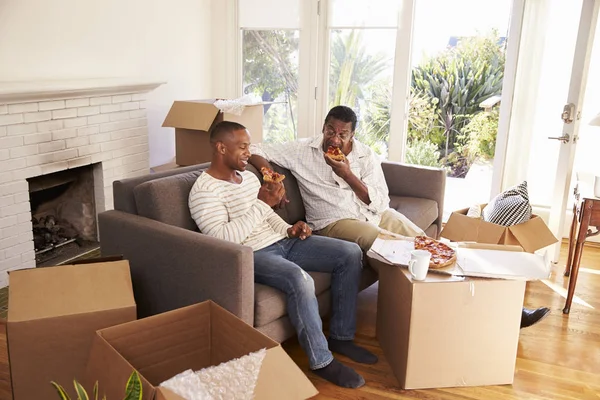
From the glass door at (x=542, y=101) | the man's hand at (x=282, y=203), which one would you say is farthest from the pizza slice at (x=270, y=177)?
the glass door at (x=542, y=101)

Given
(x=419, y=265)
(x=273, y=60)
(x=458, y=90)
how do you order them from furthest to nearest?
(x=273, y=60)
(x=458, y=90)
(x=419, y=265)

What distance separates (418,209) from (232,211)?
4.24 ft

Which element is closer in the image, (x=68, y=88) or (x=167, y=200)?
(x=167, y=200)

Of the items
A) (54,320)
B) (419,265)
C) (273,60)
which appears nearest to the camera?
(54,320)

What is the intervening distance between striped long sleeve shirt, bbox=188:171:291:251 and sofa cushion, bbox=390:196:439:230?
0.96 metres

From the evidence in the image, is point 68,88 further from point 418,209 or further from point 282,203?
point 418,209

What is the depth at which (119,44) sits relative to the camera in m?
3.68

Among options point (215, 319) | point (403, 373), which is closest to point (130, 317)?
point (215, 319)

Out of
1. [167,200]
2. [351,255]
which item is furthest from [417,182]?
[167,200]

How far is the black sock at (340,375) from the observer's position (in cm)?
225

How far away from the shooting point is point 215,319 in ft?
5.65

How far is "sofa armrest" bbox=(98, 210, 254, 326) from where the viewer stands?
2068 millimetres

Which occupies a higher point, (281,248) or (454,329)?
(281,248)

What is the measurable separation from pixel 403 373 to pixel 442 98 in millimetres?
2463
